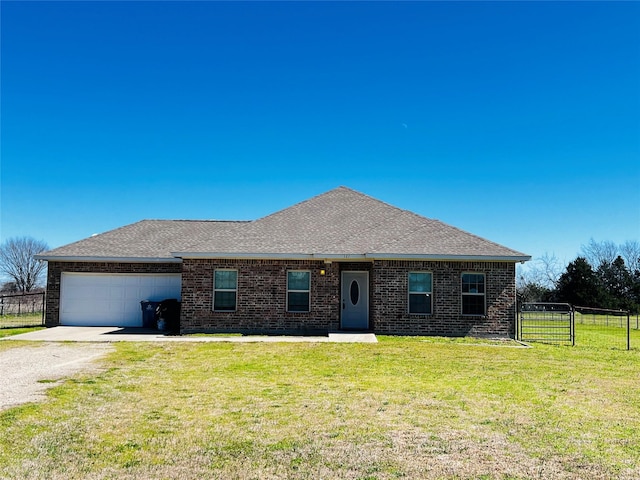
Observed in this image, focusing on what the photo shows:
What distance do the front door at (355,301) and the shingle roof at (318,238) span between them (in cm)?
133

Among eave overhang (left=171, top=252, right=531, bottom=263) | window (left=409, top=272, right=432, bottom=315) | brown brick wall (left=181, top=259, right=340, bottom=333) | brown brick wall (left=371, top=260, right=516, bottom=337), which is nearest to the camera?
eave overhang (left=171, top=252, right=531, bottom=263)

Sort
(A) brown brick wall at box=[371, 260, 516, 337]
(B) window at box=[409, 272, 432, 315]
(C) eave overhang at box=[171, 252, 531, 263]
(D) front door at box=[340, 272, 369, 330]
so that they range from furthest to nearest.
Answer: (D) front door at box=[340, 272, 369, 330] < (B) window at box=[409, 272, 432, 315] < (A) brown brick wall at box=[371, 260, 516, 337] < (C) eave overhang at box=[171, 252, 531, 263]

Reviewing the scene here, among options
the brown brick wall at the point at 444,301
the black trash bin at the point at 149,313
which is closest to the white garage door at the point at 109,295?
the black trash bin at the point at 149,313

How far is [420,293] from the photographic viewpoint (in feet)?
55.6

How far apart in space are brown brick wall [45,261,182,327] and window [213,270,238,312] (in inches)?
114

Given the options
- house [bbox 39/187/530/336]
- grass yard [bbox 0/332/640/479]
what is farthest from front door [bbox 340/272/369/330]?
grass yard [bbox 0/332/640/479]

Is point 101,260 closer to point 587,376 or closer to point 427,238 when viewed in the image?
point 427,238

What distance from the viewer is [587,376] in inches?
403

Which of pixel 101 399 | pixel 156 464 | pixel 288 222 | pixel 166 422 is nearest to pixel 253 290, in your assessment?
pixel 288 222

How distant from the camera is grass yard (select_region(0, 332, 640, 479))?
4961mm

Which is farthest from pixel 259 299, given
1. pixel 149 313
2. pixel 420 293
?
pixel 420 293

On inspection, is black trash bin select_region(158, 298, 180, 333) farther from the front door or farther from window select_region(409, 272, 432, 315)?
window select_region(409, 272, 432, 315)

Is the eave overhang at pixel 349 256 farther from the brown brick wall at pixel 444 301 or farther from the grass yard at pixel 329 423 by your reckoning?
the grass yard at pixel 329 423

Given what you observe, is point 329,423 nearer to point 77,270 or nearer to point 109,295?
point 109,295
